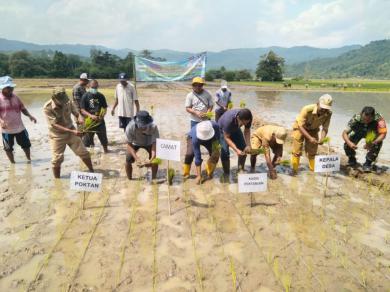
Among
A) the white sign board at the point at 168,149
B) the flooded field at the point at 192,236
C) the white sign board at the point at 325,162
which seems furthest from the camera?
the white sign board at the point at 325,162

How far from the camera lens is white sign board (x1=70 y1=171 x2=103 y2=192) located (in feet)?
13.7

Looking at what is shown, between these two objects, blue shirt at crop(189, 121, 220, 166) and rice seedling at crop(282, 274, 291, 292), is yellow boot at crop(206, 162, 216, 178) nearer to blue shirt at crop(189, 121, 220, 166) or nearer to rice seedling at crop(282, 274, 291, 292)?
blue shirt at crop(189, 121, 220, 166)

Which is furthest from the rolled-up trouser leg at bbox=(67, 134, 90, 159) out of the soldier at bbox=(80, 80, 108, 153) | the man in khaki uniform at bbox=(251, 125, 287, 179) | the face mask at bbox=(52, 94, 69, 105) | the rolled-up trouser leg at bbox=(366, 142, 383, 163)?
the rolled-up trouser leg at bbox=(366, 142, 383, 163)

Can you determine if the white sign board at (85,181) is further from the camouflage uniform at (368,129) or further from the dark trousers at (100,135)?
the camouflage uniform at (368,129)

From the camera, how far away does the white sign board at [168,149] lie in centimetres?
463

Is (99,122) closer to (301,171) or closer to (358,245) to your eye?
(301,171)

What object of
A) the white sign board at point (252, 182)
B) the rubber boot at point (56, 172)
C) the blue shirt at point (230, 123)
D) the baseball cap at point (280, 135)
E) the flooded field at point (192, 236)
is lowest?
the flooded field at point (192, 236)

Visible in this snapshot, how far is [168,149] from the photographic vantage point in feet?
15.3

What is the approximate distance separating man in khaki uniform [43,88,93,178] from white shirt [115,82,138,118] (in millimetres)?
1509

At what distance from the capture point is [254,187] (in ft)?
14.3

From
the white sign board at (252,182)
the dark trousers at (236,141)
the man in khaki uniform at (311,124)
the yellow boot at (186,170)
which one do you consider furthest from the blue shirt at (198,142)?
the man in khaki uniform at (311,124)

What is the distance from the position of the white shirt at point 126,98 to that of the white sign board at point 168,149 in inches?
105

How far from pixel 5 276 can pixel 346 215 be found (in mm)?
4423

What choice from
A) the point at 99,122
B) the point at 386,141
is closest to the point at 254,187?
the point at 99,122
